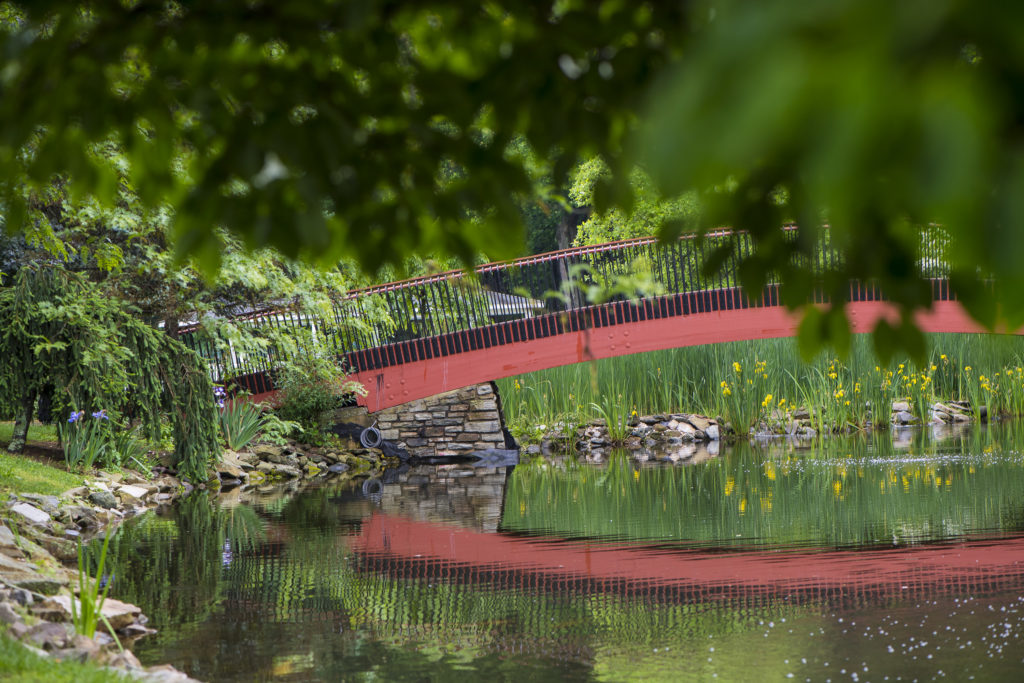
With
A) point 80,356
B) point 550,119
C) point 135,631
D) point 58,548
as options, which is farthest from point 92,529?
point 550,119

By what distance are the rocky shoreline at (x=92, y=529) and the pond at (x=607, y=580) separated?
0.33 m

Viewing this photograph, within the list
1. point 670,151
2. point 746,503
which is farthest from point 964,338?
point 670,151

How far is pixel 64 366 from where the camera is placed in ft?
31.9

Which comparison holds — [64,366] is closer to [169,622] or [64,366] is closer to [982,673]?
[169,622]

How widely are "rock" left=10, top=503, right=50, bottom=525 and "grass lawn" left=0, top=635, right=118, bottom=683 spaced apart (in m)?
4.03

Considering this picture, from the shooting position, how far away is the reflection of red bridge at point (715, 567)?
5418mm

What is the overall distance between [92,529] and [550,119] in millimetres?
7319

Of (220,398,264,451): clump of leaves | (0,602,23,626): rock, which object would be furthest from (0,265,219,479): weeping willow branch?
(0,602,23,626): rock

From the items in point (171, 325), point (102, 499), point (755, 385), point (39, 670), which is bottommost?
point (39, 670)

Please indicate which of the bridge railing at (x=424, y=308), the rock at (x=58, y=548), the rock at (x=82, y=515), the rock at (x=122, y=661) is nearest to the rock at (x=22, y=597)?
the rock at (x=122, y=661)

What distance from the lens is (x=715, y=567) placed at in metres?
6.14

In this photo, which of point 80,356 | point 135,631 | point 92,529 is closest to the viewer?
point 135,631

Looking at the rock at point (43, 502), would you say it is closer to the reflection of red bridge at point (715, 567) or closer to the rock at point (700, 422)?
the reflection of red bridge at point (715, 567)

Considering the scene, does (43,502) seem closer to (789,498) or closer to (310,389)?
(310,389)
